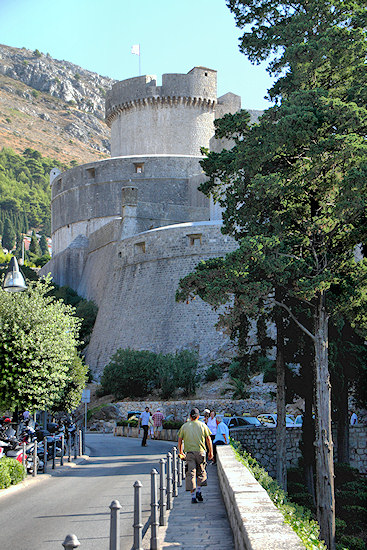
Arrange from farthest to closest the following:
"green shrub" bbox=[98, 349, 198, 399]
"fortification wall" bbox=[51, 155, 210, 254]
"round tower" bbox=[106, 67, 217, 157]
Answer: "round tower" bbox=[106, 67, 217, 157] < "fortification wall" bbox=[51, 155, 210, 254] < "green shrub" bbox=[98, 349, 198, 399]

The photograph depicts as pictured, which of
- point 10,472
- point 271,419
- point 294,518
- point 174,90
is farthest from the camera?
point 174,90

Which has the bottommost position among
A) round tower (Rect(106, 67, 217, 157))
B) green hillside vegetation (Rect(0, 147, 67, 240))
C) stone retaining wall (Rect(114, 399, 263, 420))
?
stone retaining wall (Rect(114, 399, 263, 420))

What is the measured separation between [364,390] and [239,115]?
961 centimetres

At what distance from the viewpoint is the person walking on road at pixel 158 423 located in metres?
24.9

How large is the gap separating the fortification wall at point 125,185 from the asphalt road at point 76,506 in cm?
3098

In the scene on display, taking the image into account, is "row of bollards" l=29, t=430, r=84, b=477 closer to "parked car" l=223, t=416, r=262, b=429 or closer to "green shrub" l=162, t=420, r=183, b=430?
"parked car" l=223, t=416, r=262, b=429

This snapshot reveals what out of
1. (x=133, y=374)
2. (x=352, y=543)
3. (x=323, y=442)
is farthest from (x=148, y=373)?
(x=323, y=442)

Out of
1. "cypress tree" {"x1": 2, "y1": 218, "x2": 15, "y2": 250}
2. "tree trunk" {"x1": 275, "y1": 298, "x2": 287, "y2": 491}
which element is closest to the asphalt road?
"tree trunk" {"x1": 275, "y1": 298, "x2": 287, "y2": 491}

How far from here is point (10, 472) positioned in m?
12.1

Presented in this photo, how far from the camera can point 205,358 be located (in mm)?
34000

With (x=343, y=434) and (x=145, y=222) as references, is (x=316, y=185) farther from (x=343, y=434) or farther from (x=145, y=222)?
(x=145, y=222)

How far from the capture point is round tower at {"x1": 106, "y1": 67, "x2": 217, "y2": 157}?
54.6m

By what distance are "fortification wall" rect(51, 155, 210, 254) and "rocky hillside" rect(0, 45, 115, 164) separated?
329 feet

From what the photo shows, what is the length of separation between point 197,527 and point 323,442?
7.03 m
